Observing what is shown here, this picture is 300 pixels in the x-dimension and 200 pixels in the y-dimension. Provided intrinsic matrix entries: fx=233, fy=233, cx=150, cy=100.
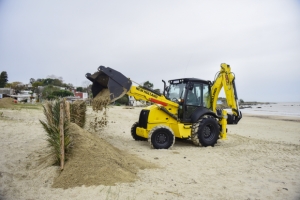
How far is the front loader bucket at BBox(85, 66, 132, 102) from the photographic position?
785 centimetres

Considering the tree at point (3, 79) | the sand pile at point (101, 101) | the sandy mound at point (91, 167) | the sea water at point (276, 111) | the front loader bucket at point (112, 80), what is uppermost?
the tree at point (3, 79)

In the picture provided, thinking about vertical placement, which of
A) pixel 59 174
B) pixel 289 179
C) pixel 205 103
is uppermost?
pixel 205 103

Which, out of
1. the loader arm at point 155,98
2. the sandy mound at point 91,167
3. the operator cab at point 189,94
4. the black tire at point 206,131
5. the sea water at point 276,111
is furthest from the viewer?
the sea water at point 276,111

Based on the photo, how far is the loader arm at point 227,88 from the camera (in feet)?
32.4

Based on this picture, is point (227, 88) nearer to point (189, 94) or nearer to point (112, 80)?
point (189, 94)

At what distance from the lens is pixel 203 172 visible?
19.0 feet

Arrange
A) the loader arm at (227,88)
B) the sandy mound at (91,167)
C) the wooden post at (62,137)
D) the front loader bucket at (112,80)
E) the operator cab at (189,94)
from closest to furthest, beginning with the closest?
the sandy mound at (91,167), the wooden post at (62,137), the front loader bucket at (112,80), the operator cab at (189,94), the loader arm at (227,88)

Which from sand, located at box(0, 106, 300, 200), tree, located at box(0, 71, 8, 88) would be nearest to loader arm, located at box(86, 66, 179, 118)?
sand, located at box(0, 106, 300, 200)

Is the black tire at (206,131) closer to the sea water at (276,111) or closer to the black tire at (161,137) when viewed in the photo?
the black tire at (161,137)

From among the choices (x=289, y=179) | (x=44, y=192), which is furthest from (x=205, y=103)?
(x=44, y=192)

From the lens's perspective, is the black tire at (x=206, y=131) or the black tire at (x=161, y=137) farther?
the black tire at (x=206, y=131)

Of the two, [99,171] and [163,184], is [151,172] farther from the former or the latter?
[99,171]

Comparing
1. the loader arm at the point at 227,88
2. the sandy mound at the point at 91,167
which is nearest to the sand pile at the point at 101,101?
the sandy mound at the point at 91,167

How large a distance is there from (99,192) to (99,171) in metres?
0.66
